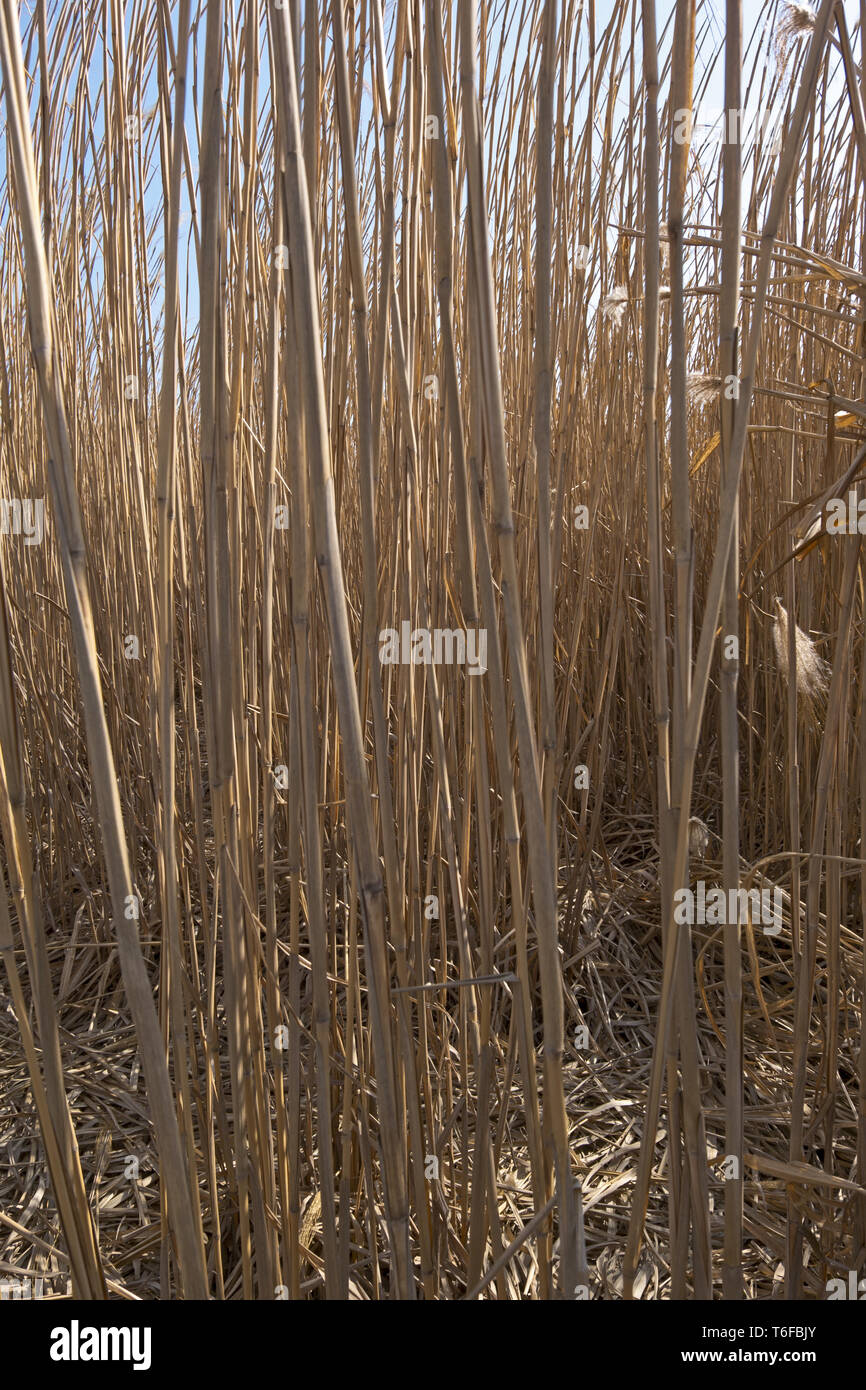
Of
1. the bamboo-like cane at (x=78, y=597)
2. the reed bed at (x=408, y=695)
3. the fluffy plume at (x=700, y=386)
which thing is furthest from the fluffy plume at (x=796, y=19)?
the bamboo-like cane at (x=78, y=597)

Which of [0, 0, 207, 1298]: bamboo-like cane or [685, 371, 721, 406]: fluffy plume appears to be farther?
[685, 371, 721, 406]: fluffy plume

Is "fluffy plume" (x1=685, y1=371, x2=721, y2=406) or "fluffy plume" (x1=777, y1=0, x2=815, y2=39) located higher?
"fluffy plume" (x1=777, y1=0, x2=815, y2=39)

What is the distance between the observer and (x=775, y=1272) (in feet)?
2.56

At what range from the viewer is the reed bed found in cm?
45

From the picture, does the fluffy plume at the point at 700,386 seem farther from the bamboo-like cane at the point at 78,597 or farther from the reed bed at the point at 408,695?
the bamboo-like cane at the point at 78,597

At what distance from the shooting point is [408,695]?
0.67m

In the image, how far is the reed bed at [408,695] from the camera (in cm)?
45

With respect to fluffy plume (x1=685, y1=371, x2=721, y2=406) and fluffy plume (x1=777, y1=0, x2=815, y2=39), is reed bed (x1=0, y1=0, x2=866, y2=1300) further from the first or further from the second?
fluffy plume (x1=777, y1=0, x2=815, y2=39)

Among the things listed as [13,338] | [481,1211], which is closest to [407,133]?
[481,1211]

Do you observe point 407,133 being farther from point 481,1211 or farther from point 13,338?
point 13,338

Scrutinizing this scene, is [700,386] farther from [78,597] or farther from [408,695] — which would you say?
[78,597]

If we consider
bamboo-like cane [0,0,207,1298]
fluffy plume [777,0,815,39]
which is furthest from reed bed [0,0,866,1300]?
fluffy plume [777,0,815,39]

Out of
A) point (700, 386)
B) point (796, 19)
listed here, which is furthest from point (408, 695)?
point (796, 19)

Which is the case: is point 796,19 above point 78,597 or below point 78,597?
above
